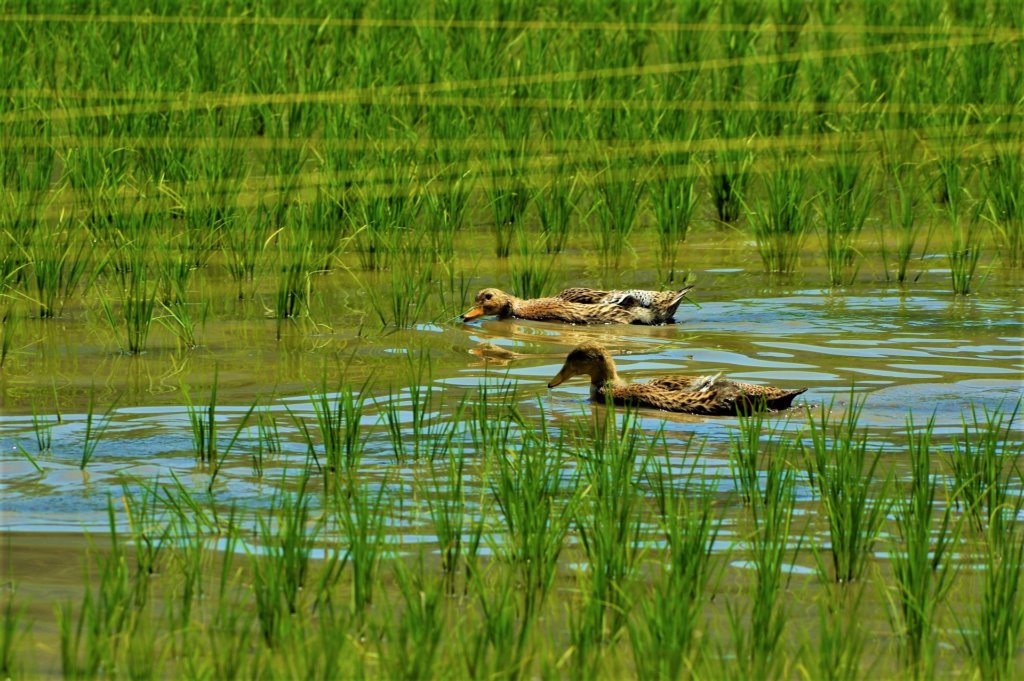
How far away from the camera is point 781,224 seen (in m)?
8.82

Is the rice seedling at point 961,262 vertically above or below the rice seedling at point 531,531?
above

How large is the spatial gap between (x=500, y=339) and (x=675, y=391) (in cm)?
136

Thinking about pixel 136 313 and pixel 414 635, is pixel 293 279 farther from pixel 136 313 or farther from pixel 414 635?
pixel 414 635

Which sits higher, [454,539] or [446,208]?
[446,208]

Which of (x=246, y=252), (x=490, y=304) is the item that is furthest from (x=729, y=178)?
(x=246, y=252)

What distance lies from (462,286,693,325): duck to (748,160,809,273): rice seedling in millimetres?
699

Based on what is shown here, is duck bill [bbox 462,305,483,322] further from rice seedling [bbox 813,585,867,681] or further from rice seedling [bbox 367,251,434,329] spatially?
rice seedling [bbox 813,585,867,681]

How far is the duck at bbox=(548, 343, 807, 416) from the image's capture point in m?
A: 6.31

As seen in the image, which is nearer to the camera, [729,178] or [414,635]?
[414,635]

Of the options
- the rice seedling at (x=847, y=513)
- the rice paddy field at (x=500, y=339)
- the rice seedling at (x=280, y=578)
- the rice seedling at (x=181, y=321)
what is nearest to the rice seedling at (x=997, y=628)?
the rice paddy field at (x=500, y=339)

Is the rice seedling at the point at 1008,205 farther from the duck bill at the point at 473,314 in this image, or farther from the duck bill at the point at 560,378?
the duck bill at the point at 560,378

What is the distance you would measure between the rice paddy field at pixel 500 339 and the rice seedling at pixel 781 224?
3 centimetres

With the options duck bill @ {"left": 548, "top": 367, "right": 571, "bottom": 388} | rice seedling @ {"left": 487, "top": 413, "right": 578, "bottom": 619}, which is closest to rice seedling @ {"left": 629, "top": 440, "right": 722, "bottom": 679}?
rice seedling @ {"left": 487, "top": 413, "right": 578, "bottom": 619}

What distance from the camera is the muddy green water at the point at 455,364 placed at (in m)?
5.54
